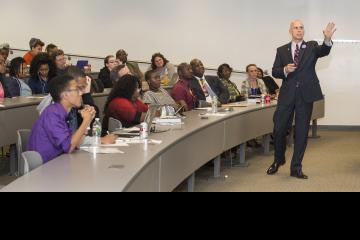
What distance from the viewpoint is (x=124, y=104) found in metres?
6.34

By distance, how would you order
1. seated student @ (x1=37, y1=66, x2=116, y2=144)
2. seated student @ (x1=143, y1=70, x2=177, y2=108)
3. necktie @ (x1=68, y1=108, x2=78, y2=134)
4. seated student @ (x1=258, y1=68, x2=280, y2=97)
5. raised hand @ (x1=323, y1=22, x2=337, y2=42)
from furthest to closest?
seated student @ (x1=258, y1=68, x2=280, y2=97) < seated student @ (x1=143, y1=70, x2=177, y2=108) < raised hand @ (x1=323, y1=22, x2=337, y2=42) < necktie @ (x1=68, y1=108, x2=78, y2=134) < seated student @ (x1=37, y1=66, x2=116, y2=144)

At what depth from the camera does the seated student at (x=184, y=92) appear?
8.30 metres

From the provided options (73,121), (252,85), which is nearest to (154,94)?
(73,121)

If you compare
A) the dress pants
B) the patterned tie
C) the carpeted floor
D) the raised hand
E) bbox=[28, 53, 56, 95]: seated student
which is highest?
the raised hand

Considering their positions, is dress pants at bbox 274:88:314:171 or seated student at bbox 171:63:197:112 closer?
dress pants at bbox 274:88:314:171

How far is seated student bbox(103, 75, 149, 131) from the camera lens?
20.8 feet

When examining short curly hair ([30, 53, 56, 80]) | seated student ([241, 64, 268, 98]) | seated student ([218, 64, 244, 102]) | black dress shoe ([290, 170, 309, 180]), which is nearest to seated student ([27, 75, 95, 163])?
black dress shoe ([290, 170, 309, 180])

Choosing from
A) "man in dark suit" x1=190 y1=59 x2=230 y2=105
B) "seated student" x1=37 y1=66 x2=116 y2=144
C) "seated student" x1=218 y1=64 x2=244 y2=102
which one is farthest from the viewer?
"seated student" x1=218 y1=64 x2=244 y2=102

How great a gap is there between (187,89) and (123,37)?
4725 millimetres

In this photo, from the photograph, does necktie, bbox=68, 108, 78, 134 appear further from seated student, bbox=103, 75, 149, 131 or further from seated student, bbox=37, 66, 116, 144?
seated student, bbox=103, 75, 149, 131

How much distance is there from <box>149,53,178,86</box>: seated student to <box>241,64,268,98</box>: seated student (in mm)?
1533

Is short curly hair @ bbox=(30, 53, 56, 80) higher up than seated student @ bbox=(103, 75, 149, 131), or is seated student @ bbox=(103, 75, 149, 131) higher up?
short curly hair @ bbox=(30, 53, 56, 80)

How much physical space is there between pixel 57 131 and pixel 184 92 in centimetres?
415
